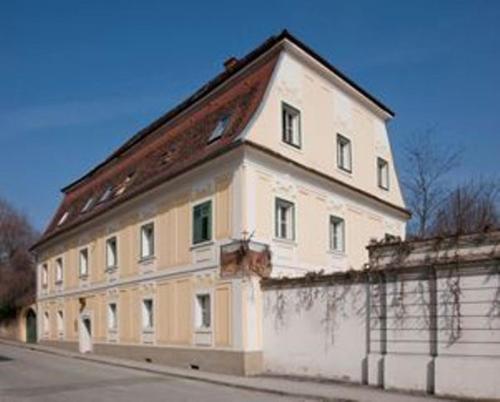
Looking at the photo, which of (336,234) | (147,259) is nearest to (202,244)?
(147,259)

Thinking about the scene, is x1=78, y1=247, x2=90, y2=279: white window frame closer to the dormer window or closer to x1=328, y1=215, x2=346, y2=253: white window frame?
the dormer window

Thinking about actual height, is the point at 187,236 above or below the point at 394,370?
above

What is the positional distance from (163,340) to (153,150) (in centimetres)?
849

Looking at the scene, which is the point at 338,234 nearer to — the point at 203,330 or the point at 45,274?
the point at 203,330

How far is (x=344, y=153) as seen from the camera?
27.5 meters

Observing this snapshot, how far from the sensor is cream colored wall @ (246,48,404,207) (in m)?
22.9

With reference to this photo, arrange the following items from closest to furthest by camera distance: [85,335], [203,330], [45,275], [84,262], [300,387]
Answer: [300,387], [203,330], [85,335], [84,262], [45,275]

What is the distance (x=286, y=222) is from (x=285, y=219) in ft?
0.35

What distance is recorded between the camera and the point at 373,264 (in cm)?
1797

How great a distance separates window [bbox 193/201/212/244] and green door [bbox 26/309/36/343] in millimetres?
25440

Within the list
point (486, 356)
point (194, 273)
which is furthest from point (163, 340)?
point (486, 356)

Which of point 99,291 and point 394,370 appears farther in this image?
point 99,291

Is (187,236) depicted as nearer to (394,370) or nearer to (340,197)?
(340,197)

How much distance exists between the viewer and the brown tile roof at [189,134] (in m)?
Answer: 23.1
